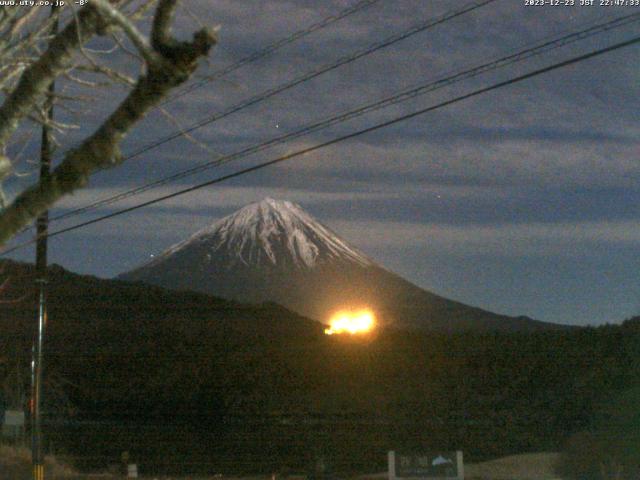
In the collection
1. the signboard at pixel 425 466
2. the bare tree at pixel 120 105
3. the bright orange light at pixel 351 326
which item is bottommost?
the signboard at pixel 425 466

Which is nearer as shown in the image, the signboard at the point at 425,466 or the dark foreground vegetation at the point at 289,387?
the signboard at the point at 425,466

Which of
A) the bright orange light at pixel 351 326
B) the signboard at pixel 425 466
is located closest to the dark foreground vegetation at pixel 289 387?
the bright orange light at pixel 351 326

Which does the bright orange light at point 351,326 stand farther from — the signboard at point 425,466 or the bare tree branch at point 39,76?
the bare tree branch at point 39,76

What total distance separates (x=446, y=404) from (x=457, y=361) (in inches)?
235

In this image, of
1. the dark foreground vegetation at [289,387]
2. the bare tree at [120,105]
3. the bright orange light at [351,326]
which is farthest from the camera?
the bright orange light at [351,326]

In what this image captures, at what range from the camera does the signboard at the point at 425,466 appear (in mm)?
19203

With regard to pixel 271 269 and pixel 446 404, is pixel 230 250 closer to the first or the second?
pixel 271 269

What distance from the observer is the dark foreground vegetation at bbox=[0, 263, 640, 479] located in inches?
1483

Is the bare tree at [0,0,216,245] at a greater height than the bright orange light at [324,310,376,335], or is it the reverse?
the bright orange light at [324,310,376,335]

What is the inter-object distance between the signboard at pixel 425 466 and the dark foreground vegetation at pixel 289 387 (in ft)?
38.2

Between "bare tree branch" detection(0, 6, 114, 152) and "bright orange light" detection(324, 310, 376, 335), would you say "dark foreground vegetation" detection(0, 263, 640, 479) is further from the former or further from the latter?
"bare tree branch" detection(0, 6, 114, 152)

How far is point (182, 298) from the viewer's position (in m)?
72.1

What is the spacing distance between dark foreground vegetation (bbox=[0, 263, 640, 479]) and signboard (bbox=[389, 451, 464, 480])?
1163cm

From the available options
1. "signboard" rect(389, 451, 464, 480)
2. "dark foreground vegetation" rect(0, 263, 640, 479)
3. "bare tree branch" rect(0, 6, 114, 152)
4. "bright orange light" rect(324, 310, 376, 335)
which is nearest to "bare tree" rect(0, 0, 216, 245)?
"bare tree branch" rect(0, 6, 114, 152)
